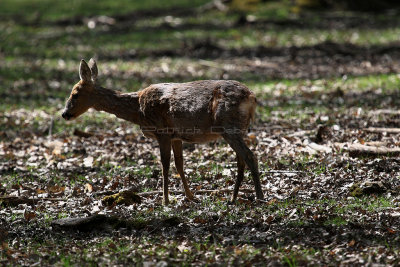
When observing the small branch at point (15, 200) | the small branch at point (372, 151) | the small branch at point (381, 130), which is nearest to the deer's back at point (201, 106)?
the small branch at point (15, 200)

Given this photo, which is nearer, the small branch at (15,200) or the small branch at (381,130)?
the small branch at (15,200)

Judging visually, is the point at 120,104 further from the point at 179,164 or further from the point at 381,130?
the point at 381,130

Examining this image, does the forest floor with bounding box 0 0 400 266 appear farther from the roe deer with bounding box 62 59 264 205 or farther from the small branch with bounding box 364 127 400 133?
the roe deer with bounding box 62 59 264 205

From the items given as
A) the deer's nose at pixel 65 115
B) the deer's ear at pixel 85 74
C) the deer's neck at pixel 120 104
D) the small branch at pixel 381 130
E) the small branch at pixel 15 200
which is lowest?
the small branch at pixel 15 200

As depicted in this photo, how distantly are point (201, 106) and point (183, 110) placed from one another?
0.26 metres

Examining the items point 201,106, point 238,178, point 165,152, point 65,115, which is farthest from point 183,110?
point 65,115

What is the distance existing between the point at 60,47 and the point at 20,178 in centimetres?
1249

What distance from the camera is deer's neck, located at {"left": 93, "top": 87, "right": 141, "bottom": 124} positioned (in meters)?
8.19

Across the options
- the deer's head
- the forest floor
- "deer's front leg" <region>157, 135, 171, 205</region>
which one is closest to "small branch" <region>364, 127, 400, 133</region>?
the forest floor

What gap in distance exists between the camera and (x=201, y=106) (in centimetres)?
742

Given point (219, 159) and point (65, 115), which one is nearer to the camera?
point (65, 115)

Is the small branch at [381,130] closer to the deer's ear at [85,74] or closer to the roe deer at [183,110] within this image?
the roe deer at [183,110]

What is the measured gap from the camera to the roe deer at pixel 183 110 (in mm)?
7230

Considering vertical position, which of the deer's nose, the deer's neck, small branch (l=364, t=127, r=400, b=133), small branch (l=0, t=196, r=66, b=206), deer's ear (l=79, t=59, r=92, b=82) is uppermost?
deer's ear (l=79, t=59, r=92, b=82)
